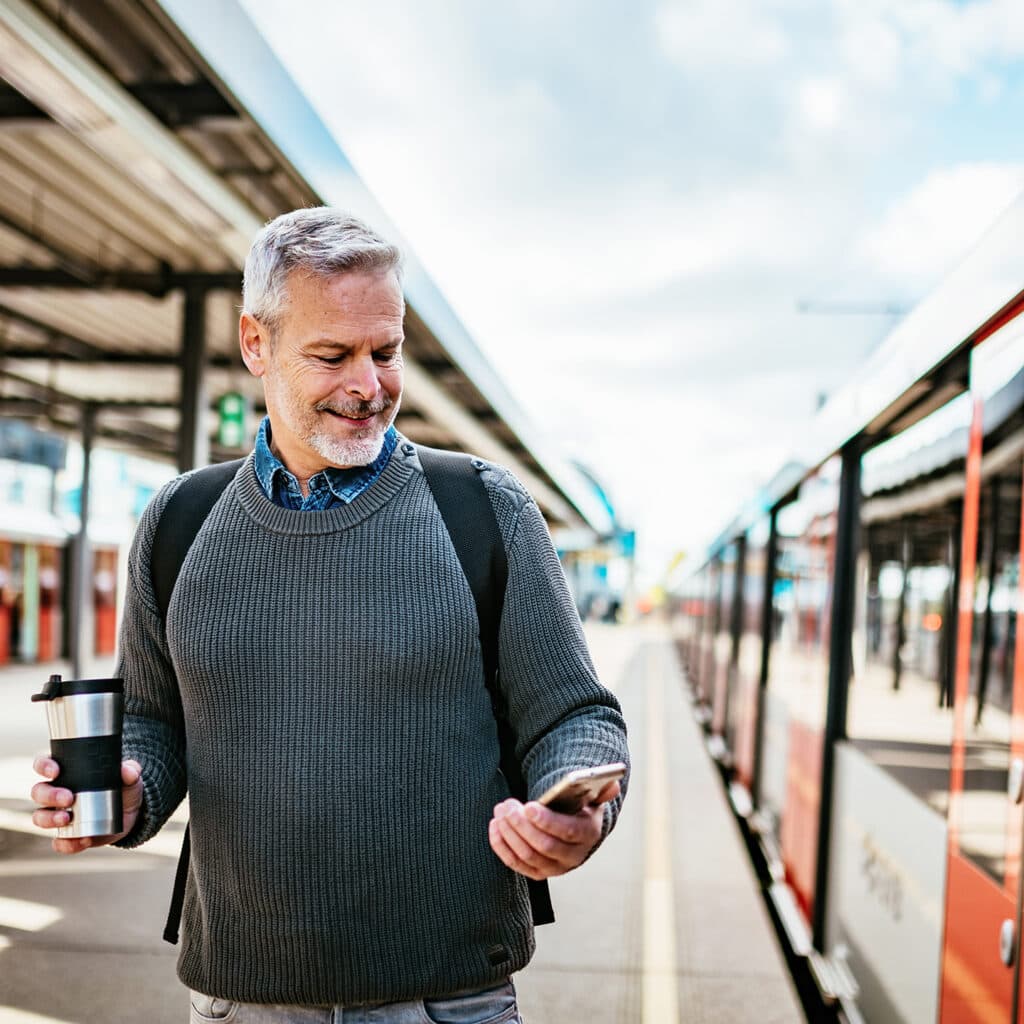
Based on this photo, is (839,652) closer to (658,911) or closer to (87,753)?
(658,911)

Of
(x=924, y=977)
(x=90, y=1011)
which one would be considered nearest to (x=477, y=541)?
(x=924, y=977)

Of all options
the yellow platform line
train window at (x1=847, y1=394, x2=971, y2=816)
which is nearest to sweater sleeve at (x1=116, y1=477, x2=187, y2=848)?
train window at (x1=847, y1=394, x2=971, y2=816)

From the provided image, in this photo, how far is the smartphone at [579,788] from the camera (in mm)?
1546

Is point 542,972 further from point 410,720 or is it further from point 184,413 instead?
point 184,413

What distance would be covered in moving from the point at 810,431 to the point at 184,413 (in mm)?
6100

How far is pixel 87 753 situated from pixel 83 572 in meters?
15.5

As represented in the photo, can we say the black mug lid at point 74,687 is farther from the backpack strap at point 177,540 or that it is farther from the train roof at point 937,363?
the train roof at point 937,363

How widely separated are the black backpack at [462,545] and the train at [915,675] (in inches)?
54.2

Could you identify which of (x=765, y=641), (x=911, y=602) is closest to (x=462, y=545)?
(x=911, y=602)

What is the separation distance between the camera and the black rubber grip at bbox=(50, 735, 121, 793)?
6.08 ft

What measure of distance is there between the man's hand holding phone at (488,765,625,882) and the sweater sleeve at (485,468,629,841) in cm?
15

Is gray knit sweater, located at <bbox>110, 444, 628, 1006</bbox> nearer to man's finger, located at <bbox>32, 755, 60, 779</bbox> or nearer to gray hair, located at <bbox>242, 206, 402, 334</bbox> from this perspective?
man's finger, located at <bbox>32, 755, 60, 779</bbox>

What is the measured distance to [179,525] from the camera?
2041 mm

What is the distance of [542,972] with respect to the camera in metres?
5.52
